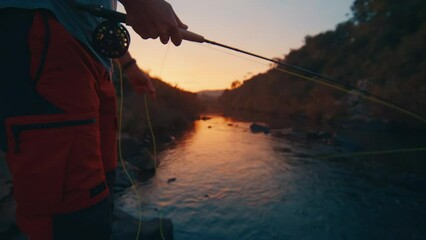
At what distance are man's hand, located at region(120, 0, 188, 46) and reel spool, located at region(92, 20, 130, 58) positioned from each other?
0.51ft

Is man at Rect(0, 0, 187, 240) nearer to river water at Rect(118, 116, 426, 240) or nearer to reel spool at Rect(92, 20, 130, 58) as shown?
reel spool at Rect(92, 20, 130, 58)

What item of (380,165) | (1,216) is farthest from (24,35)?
(380,165)

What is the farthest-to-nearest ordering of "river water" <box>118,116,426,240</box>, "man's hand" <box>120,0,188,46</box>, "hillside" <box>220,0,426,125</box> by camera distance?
"hillside" <box>220,0,426,125</box>, "river water" <box>118,116,426,240</box>, "man's hand" <box>120,0,188,46</box>

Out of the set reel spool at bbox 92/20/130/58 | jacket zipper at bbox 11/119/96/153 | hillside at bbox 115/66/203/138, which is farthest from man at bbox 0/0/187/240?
hillside at bbox 115/66/203/138

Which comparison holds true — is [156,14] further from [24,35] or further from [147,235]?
[147,235]

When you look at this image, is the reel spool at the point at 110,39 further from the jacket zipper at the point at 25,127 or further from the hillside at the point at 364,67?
the hillside at the point at 364,67

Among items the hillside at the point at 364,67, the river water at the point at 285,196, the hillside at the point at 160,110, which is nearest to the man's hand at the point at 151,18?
the river water at the point at 285,196

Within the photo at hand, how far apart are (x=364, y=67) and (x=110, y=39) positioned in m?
30.7

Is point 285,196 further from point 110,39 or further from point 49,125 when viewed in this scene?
point 49,125

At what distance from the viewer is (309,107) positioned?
24.0 meters

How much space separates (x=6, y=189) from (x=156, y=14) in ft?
10.5

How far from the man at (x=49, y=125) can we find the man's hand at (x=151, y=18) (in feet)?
0.87

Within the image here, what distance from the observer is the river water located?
13.8 ft

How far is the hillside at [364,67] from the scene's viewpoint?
17.6 meters
